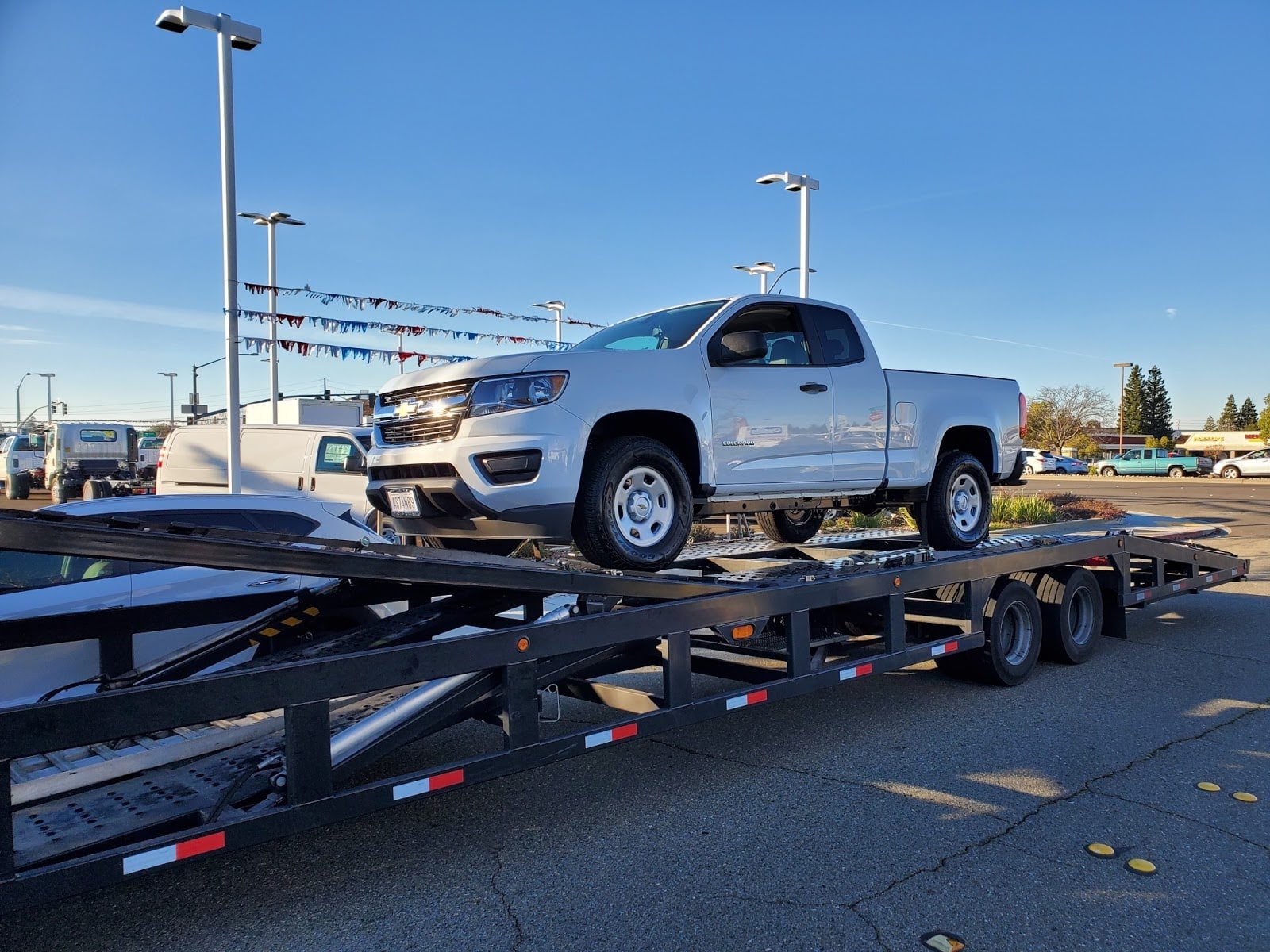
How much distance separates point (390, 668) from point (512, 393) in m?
1.62

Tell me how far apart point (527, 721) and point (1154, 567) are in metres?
6.72

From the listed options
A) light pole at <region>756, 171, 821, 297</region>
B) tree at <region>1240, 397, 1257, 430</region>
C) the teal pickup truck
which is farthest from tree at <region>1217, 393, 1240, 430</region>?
light pole at <region>756, 171, 821, 297</region>

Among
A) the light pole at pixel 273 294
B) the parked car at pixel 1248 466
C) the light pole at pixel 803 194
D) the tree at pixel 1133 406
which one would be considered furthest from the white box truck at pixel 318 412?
the tree at pixel 1133 406

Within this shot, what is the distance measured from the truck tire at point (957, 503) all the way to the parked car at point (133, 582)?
3.93 m

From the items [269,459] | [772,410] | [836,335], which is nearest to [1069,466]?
[269,459]

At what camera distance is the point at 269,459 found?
12.8m

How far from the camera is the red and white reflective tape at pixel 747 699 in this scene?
476 cm

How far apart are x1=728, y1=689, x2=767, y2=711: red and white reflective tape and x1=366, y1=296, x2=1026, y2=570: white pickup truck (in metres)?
0.80

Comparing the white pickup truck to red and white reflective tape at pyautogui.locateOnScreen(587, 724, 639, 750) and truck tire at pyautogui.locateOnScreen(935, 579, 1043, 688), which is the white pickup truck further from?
red and white reflective tape at pyautogui.locateOnScreen(587, 724, 639, 750)

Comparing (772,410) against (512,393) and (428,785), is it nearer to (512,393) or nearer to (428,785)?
(512,393)

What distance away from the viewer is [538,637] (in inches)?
159

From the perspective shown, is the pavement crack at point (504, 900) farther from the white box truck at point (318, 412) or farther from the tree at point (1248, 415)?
the tree at point (1248, 415)

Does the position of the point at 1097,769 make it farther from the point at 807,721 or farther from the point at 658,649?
the point at 658,649

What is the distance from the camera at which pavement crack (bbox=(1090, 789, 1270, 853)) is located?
4.09 m
